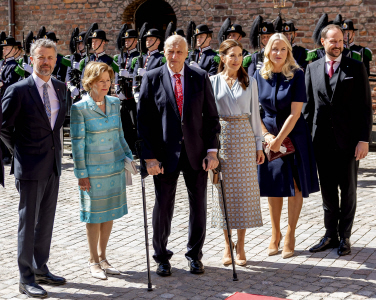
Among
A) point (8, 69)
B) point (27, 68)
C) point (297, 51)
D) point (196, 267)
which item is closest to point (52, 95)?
point (196, 267)

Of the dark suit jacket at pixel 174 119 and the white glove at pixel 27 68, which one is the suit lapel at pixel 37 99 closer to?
the dark suit jacket at pixel 174 119

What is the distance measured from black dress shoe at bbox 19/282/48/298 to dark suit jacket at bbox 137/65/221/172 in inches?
47.6

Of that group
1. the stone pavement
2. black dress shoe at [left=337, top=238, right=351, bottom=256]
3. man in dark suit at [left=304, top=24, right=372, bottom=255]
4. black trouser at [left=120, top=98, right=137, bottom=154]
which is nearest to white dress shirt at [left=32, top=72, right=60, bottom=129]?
the stone pavement

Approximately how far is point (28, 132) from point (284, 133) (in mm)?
2035

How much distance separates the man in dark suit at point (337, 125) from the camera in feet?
17.0

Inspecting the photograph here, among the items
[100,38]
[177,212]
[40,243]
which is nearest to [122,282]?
[40,243]

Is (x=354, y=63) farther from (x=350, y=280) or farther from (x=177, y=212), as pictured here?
(x=177, y=212)

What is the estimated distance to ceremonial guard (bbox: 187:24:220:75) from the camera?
34.0 feet

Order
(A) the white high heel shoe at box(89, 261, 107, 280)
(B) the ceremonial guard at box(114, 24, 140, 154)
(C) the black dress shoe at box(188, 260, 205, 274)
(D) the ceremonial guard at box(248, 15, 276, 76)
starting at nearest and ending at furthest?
(A) the white high heel shoe at box(89, 261, 107, 280) < (C) the black dress shoe at box(188, 260, 205, 274) < (D) the ceremonial guard at box(248, 15, 276, 76) < (B) the ceremonial guard at box(114, 24, 140, 154)

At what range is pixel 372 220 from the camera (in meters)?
6.23

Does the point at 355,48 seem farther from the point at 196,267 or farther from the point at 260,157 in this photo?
the point at 196,267

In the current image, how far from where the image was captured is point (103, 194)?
4.68 metres

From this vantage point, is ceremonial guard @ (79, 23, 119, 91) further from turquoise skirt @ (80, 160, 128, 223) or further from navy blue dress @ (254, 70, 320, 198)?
turquoise skirt @ (80, 160, 128, 223)

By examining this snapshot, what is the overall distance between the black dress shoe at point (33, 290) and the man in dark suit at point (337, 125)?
2327mm
